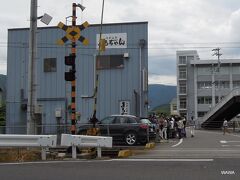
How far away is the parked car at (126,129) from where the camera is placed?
24.9m

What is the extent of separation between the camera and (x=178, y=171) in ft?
41.4

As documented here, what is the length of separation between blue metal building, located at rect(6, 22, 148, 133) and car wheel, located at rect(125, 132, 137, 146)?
12554 mm

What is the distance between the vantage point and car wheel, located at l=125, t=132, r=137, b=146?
978 inches

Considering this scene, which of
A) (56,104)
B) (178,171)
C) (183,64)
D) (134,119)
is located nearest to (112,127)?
(134,119)

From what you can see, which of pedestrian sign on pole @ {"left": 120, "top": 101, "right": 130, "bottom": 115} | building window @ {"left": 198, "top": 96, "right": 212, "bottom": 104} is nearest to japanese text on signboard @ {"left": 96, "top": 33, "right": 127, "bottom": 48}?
pedestrian sign on pole @ {"left": 120, "top": 101, "right": 130, "bottom": 115}

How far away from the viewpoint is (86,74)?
39.9 metres

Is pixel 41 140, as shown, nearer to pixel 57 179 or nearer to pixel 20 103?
pixel 57 179

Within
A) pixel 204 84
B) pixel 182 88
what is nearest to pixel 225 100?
pixel 204 84

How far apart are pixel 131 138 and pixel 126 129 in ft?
1.74

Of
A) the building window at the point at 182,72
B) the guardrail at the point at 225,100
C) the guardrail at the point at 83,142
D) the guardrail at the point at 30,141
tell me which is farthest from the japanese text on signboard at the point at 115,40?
the building window at the point at 182,72

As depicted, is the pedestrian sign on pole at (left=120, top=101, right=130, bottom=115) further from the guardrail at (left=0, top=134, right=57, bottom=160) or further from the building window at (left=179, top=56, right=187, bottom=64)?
the building window at (left=179, top=56, right=187, bottom=64)

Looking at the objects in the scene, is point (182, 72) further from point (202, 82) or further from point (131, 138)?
point (131, 138)

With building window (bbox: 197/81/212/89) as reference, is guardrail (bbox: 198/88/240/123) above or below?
below

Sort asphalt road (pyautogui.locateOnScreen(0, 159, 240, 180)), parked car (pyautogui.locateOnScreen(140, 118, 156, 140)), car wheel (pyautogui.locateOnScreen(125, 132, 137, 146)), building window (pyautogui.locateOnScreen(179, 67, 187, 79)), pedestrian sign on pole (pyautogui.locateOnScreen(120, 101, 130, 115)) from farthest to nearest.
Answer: building window (pyautogui.locateOnScreen(179, 67, 187, 79)) → pedestrian sign on pole (pyautogui.locateOnScreen(120, 101, 130, 115)) → parked car (pyautogui.locateOnScreen(140, 118, 156, 140)) → car wheel (pyautogui.locateOnScreen(125, 132, 137, 146)) → asphalt road (pyautogui.locateOnScreen(0, 159, 240, 180))
